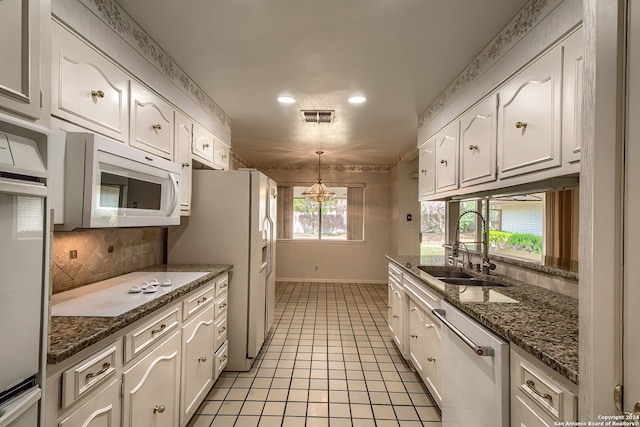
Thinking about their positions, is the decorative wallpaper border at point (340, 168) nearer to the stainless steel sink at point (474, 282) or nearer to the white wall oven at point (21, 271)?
Result: the stainless steel sink at point (474, 282)

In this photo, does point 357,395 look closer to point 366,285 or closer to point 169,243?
point 169,243

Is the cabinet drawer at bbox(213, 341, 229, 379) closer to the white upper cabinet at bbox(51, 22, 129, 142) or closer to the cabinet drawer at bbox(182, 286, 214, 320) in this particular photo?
the cabinet drawer at bbox(182, 286, 214, 320)

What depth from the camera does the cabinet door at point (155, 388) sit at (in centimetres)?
134

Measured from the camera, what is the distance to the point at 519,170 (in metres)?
1.71

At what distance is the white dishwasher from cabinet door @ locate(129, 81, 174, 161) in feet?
6.82

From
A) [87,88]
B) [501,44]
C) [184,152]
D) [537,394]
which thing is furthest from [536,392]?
[184,152]

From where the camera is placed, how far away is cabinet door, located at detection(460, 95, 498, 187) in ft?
6.54

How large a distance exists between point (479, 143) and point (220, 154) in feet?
8.25

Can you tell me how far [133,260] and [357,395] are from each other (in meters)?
2.01

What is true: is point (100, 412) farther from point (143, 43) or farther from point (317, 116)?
point (317, 116)

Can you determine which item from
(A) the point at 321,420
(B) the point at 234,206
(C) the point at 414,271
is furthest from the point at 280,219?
(A) the point at 321,420

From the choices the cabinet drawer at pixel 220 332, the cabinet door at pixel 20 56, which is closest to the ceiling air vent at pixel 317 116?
the cabinet drawer at pixel 220 332

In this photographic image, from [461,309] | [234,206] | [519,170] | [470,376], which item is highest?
[519,170]

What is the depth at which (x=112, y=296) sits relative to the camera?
5.40 feet
